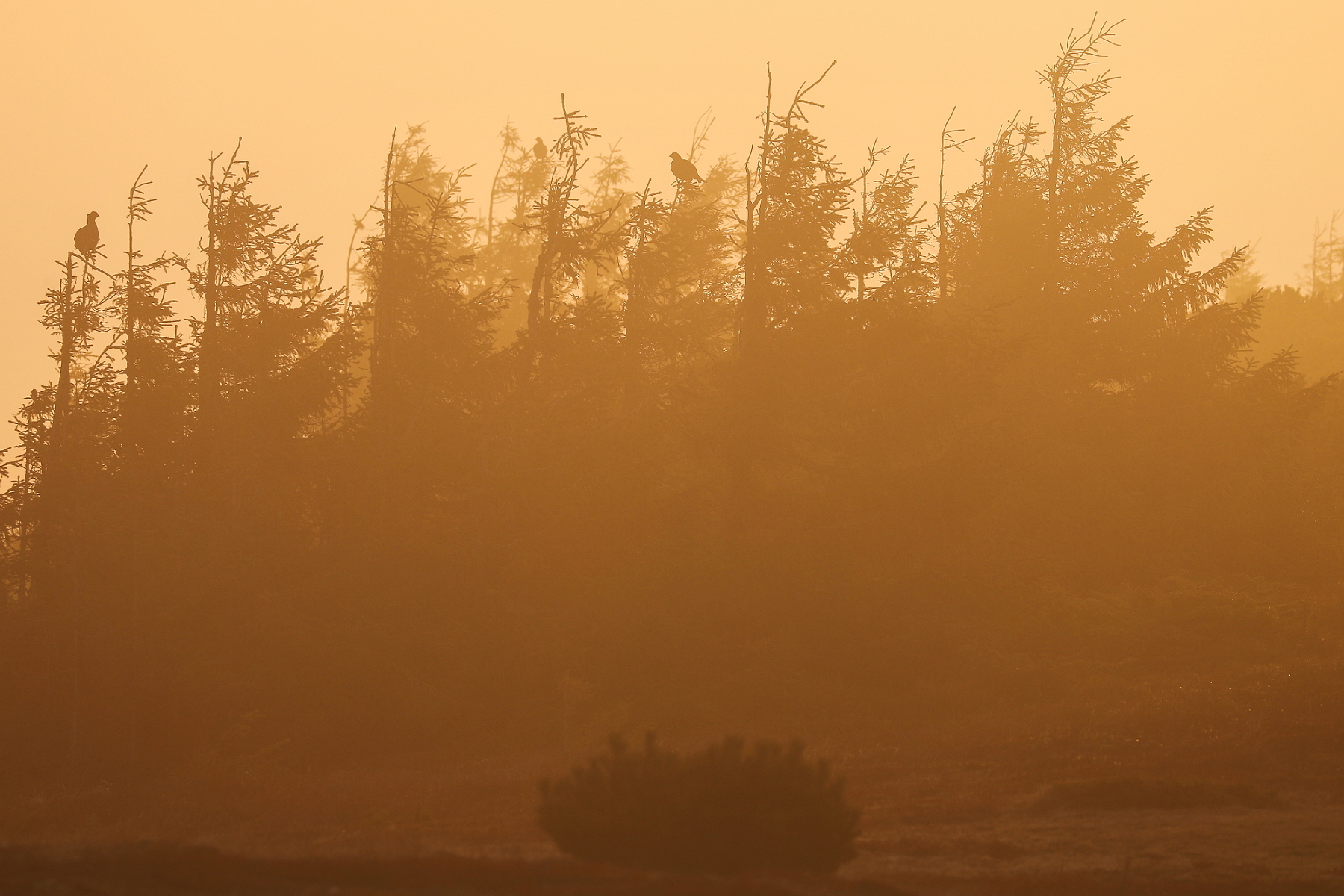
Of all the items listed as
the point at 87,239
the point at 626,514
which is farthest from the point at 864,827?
the point at 87,239

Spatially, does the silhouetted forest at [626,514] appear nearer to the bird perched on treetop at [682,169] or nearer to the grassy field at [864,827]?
the bird perched on treetop at [682,169]

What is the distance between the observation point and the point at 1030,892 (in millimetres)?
8422

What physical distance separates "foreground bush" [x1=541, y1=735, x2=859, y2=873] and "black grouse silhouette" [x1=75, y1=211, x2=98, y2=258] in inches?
907

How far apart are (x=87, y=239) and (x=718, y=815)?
2399 centimetres

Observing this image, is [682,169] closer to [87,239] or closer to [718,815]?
[87,239]

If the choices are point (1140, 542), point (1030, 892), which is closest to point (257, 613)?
point (1030, 892)

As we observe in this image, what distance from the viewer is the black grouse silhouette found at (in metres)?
25.2

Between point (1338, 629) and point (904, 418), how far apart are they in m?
10.4

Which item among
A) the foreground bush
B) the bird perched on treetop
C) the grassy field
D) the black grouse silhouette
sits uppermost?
the bird perched on treetop

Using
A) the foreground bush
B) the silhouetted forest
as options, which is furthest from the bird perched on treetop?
the foreground bush

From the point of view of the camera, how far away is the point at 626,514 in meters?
23.7

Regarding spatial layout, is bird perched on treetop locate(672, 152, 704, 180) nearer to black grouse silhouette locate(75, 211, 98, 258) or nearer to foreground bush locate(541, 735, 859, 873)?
black grouse silhouette locate(75, 211, 98, 258)

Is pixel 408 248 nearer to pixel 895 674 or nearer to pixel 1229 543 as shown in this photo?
pixel 895 674

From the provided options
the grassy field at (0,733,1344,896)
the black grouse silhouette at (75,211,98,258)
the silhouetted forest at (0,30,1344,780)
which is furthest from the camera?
the black grouse silhouette at (75,211,98,258)
